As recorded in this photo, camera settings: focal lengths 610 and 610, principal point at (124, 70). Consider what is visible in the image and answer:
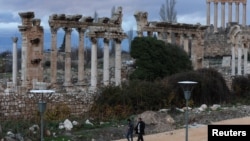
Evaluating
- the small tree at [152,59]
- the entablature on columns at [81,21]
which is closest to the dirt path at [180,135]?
the entablature on columns at [81,21]

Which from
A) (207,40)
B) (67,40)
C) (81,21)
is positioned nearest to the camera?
(67,40)

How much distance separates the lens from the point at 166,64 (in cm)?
4400

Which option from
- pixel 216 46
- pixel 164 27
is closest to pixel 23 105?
pixel 164 27

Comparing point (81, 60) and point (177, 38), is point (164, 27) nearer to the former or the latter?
point (177, 38)

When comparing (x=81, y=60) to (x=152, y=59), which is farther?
(x=152, y=59)

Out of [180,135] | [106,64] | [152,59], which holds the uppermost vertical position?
[152,59]

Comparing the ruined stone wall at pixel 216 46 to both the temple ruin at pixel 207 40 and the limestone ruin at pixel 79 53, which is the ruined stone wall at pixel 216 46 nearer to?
the temple ruin at pixel 207 40

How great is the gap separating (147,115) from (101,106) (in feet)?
10.0

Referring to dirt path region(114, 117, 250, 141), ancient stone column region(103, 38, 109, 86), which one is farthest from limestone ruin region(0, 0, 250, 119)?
dirt path region(114, 117, 250, 141)

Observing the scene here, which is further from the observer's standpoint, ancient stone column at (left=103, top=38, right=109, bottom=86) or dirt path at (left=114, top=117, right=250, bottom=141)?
ancient stone column at (left=103, top=38, right=109, bottom=86)

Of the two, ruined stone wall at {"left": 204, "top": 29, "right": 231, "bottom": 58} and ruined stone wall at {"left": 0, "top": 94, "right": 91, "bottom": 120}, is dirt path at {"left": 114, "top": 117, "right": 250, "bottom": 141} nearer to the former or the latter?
ruined stone wall at {"left": 0, "top": 94, "right": 91, "bottom": 120}

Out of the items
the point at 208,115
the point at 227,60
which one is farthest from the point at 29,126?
the point at 227,60

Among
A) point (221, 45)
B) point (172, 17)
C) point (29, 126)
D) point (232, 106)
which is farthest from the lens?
point (172, 17)

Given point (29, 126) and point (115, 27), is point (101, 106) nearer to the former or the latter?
point (29, 126)
